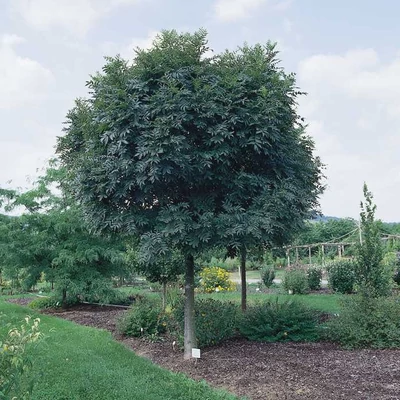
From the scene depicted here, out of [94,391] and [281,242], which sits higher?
[281,242]

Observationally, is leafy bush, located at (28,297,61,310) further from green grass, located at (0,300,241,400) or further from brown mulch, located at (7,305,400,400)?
green grass, located at (0,300,241,400)

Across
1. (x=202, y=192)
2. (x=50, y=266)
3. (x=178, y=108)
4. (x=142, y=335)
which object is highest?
(x=178, y=108)

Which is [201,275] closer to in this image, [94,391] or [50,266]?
[50,266]

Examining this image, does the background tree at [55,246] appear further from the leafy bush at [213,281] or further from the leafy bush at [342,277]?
the leafy bush at [342,277]

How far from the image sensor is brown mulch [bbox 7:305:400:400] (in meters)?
5.45

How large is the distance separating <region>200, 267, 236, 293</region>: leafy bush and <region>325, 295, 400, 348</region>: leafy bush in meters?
10.7

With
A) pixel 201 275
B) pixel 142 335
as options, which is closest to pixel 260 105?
pixel 142 335

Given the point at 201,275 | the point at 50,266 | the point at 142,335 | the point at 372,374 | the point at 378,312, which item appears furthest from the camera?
the point at 201,275

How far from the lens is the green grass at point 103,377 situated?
5254mm

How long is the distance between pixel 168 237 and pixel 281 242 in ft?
6.54

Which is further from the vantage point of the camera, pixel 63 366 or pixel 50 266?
pixel 50 266

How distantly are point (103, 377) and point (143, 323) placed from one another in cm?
338

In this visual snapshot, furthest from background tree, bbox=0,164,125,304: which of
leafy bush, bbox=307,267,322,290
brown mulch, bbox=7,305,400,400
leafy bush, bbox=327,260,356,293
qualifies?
leafy bush, bbox=307,267,322,290

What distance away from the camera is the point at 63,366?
6.49 m
